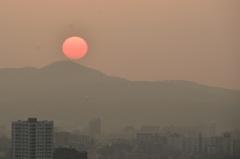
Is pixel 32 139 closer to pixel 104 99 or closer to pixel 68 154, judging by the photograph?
pixel 68 154

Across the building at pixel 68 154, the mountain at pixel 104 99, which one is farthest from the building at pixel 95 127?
the building at pixel 68 154

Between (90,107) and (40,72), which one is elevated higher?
(40,72)

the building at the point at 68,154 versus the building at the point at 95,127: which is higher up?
the building at the point at 95,127

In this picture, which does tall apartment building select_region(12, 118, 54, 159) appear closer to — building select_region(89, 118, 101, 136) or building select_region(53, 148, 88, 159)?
building select_region(53, 148, 88, 159)

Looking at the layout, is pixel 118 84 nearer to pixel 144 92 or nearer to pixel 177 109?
pixel 144 92

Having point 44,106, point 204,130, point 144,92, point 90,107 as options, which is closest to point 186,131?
point 204,130

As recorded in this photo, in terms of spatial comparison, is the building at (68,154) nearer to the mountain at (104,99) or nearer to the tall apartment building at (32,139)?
the tall apartment building at (32,139)
